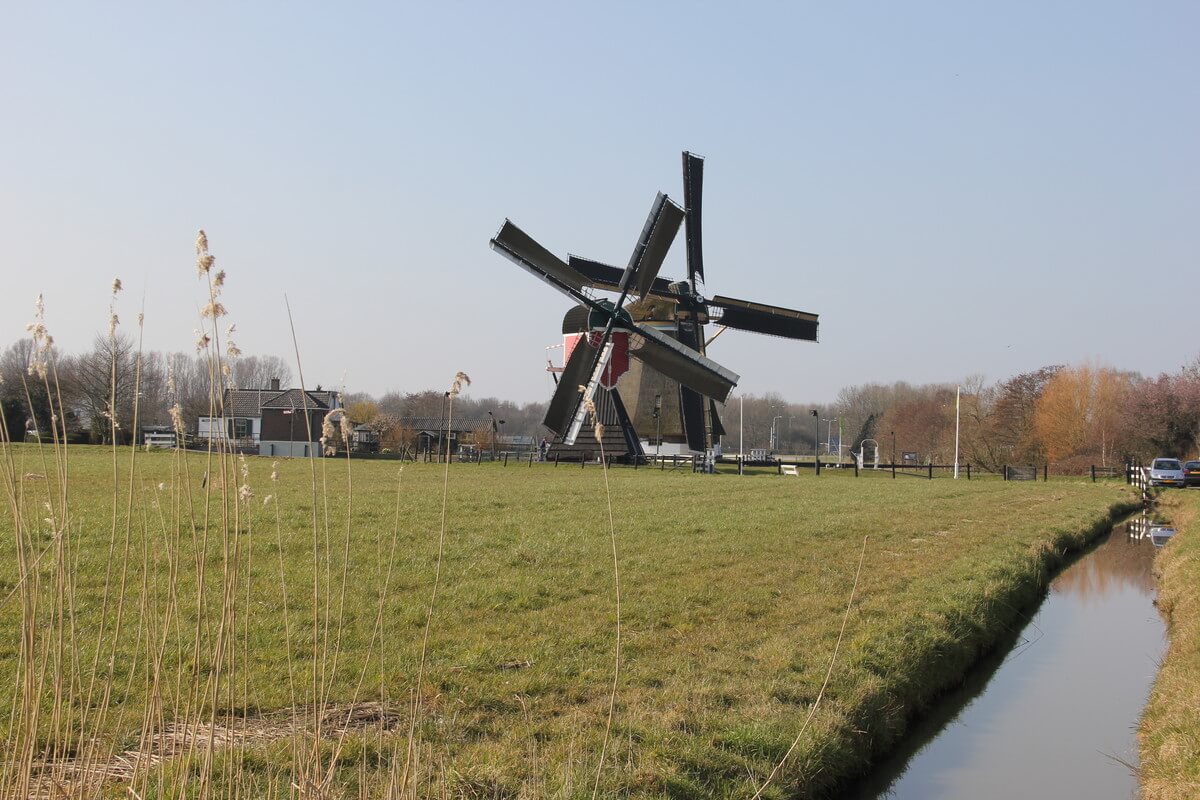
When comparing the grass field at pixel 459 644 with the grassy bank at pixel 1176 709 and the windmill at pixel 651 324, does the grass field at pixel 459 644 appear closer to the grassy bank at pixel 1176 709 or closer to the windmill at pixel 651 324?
the grassy bank at pixel 1176 709

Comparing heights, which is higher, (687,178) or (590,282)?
(687,178)

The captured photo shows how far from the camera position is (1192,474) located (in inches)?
1396

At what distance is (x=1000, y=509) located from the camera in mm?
23891

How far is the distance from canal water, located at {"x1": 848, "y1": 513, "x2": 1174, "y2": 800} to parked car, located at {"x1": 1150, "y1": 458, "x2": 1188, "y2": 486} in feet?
83.0

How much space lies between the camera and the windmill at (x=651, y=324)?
33.2 m

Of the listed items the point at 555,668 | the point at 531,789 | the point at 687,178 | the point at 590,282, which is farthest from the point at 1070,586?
the point at 687,178

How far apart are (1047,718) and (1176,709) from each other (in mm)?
1486

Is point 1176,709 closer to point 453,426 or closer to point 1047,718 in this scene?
point 1047,718

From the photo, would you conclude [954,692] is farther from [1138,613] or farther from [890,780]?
[1138,613]

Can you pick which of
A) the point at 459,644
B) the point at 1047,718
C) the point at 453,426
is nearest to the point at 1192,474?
the point at 1047,718

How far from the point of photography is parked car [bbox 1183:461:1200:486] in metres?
35.4

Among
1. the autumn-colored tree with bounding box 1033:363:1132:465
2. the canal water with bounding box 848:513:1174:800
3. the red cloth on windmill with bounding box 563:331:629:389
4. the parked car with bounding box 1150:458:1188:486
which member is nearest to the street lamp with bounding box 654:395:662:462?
the red cloth on windmill with bounding box 563:331:629:389

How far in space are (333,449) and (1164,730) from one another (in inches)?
242

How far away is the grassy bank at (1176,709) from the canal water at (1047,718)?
26cm
